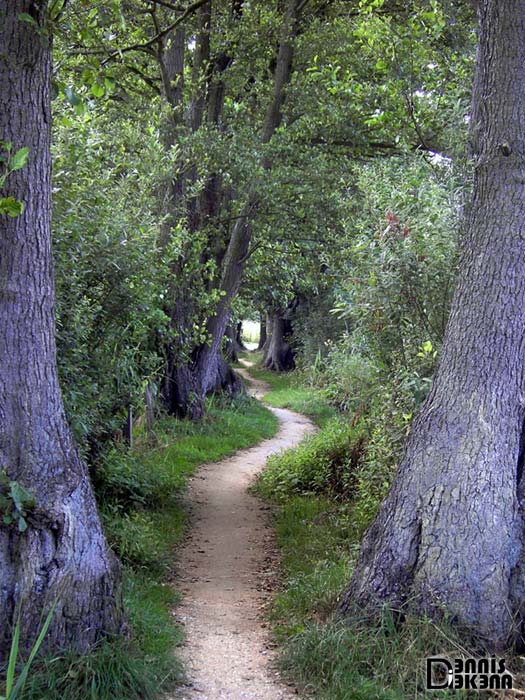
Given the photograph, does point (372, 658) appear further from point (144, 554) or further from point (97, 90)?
point (97, 90)

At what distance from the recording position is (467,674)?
14.8 ft

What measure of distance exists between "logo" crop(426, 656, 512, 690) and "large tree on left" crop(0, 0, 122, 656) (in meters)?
2.26

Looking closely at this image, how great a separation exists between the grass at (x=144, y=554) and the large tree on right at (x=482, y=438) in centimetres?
156

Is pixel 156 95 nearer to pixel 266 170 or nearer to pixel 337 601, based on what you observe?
pixel 266 170

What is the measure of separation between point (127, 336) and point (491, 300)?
14.1ft

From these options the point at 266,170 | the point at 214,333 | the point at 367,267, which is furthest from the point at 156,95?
the point at 367,267

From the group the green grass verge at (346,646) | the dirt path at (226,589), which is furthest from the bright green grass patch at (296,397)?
the green grass verge at (346,646)

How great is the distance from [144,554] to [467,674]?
3.65 metres

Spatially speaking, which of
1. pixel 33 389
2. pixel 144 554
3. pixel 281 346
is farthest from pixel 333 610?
pixel 281 346

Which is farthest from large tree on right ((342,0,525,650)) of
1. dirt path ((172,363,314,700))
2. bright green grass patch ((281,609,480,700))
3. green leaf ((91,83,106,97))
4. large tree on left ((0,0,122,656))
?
green leaf ((91,83,106,97))

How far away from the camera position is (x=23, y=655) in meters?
4.14

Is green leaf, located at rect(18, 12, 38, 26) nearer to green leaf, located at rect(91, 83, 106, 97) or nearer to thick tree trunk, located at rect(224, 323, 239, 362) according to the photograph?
green leaf, located at rect(91, 83, 106, 97)

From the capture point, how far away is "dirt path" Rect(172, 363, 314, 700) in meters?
4.92

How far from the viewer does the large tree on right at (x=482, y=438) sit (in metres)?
4.82
